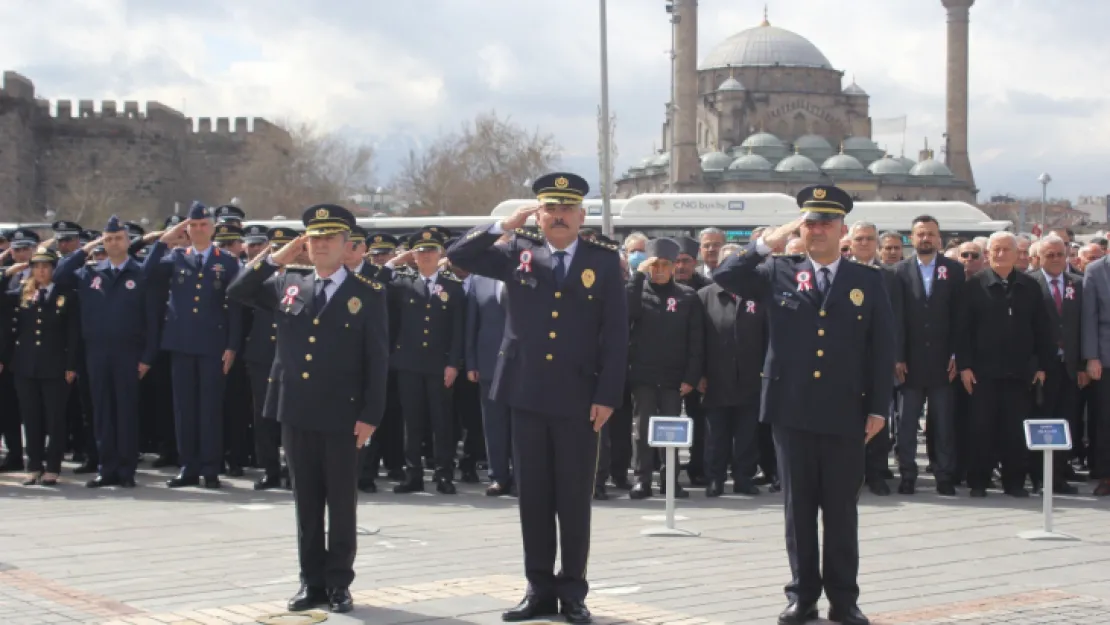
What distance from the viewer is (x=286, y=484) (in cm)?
1301

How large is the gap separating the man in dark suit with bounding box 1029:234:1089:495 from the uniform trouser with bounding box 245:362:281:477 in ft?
21.3

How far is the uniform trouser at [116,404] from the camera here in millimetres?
13008

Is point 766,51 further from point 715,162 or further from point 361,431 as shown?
point 361,431

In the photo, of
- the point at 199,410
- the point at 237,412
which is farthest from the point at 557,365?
the point at 237,412

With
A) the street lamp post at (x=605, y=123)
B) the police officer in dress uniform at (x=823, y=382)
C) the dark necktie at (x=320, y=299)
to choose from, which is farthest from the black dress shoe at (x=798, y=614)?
the street lamp post at (x=605, y=123)

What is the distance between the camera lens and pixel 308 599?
7.82 meters

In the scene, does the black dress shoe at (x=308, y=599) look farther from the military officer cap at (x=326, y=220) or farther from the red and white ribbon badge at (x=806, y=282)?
the red and white ribbon badge at (x=806, y=282)

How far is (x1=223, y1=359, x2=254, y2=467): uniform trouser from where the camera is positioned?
45.3 ft

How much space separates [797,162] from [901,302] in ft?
297

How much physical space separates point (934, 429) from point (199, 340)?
6.39 m

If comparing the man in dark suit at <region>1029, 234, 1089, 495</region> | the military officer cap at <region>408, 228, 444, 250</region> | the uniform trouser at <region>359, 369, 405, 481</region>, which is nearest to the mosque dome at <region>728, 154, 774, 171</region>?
the man in dark suit at <region>1029, 234, 1089, 495</region>

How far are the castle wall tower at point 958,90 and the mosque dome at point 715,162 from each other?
51.0ft

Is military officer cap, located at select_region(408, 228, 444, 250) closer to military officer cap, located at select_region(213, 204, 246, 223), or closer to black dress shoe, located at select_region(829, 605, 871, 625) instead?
Result: military officer cap, located at select_region(213, 204, 246, 223)

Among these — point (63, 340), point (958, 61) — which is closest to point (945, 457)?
point (63, 340)
